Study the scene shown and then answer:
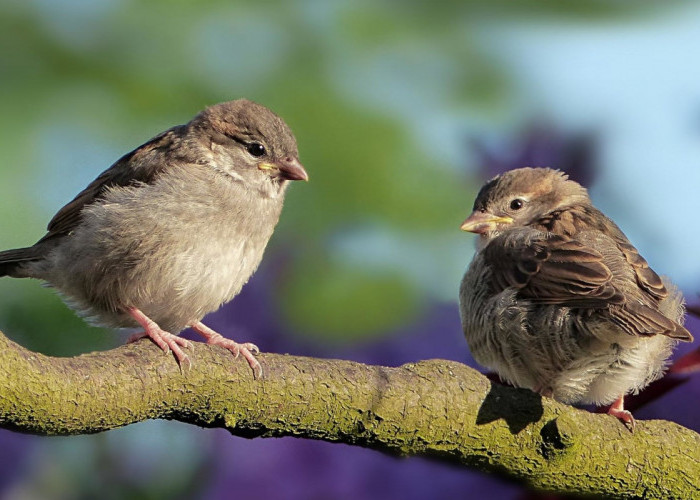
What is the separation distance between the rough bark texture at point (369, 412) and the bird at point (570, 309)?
6.2 inches

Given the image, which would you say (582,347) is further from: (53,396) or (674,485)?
(53,396)

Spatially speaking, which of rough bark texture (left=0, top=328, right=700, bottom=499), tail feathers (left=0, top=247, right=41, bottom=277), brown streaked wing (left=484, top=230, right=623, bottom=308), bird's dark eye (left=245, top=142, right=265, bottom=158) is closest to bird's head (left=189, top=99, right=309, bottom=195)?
bird's dark eye (left=245, top=142, right=265, bottom=158)

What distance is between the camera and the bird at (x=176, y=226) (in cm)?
293

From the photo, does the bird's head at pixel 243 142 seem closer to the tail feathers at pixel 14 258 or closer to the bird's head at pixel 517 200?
the tail feathers at pixel 14 258

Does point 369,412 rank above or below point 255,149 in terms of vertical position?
below

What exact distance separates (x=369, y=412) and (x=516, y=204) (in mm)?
1803

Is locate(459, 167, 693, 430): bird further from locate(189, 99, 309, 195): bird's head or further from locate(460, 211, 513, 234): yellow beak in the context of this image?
locate(189, 99, 309, 195): bird's head

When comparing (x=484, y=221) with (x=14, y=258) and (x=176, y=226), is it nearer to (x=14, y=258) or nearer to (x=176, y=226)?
(x=176, y=226)

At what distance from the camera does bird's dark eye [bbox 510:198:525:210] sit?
372cm

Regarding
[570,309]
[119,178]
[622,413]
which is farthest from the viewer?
[119,178]

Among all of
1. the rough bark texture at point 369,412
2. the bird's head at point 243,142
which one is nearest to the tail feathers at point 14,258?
the bird's head at point 243,142

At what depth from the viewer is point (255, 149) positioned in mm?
3303

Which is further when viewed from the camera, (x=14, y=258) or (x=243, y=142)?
(x=243, y=142)

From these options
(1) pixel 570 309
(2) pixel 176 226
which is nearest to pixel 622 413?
(1) pixel 570 309
